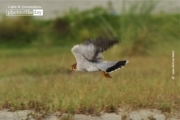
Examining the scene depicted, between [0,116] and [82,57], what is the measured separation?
96cm

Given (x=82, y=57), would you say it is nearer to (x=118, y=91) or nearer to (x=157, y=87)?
(x=118, y=91)

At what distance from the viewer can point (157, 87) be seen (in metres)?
4.47

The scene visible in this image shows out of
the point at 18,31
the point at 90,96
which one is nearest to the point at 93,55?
the point at 90,96

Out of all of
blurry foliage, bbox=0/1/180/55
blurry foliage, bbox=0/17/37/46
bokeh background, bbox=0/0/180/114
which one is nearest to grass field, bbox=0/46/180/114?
bokeh background, bbox=0/0/180/114

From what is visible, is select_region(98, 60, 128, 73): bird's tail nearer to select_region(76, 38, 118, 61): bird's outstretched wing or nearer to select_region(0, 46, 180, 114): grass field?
select_region(76, 38, 118, 61): bird's outstretched wing

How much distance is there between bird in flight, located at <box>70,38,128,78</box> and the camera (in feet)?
11.6

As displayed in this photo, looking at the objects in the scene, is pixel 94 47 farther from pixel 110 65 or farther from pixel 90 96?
pixel 90 96

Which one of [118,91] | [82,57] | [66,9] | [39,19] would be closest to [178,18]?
[66,9]

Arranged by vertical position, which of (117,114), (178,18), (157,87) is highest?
(178,18)

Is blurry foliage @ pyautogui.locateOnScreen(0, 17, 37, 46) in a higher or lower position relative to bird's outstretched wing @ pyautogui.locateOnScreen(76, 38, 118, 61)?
higher

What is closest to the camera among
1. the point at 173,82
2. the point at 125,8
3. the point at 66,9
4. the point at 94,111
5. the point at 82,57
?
the point at 82,57

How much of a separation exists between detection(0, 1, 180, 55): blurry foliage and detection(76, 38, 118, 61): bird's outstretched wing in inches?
201

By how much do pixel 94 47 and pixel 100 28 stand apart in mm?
6115

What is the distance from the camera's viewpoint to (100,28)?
9.63m
